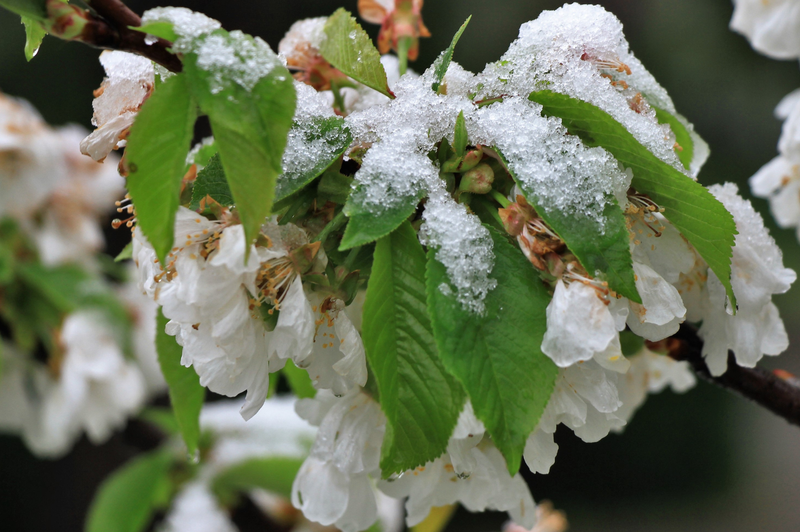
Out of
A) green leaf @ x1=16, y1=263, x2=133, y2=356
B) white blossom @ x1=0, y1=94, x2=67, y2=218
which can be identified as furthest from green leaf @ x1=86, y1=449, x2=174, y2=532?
white blossom @ x1=0, y1=94, x2=67, y2=218

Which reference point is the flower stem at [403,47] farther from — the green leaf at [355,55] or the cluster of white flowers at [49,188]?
the cluster of white flowers at [49,188]

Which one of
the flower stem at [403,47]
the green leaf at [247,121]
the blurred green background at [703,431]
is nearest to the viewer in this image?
the green leaf at [247,121]

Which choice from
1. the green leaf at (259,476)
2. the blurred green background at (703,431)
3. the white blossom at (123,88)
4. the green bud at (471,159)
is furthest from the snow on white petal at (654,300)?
the blurred green background at (703,431)

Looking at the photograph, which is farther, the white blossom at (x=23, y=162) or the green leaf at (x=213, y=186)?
the white blossom at (x=23, y=162)

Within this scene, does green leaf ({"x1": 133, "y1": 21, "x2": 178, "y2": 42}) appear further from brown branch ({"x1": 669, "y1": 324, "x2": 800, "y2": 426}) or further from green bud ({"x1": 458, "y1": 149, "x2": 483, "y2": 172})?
brown branch ({"x1": 669, "y1": 324, "x2": 800, "y2": 426})

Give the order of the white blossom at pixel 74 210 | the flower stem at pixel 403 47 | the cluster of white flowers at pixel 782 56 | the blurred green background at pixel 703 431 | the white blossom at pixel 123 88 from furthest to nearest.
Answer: the blurred green background at pixel 703 431 → the white blossom at pixel 74 210 → the cluster of white flowers at pixel 782 56 → the flower stem at pixel 403 47 → the white blossom at pixel 123 88

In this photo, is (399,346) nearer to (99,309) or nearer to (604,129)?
(604,129)

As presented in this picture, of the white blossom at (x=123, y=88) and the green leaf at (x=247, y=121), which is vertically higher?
the green leaf at (x=247, y=121)
